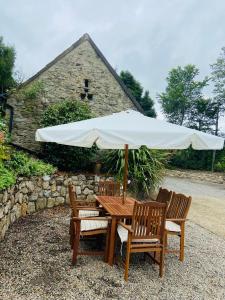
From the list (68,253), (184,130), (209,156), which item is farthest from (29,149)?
(209,156)

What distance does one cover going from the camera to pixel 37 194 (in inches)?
266

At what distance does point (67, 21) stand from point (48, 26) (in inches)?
44.0

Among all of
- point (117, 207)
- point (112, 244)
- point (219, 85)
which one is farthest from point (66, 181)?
point (219, 85)

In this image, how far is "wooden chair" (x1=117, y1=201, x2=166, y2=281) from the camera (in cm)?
343

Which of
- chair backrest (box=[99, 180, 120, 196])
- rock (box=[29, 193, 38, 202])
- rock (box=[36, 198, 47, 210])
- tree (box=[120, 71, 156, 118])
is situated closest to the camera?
chair backrest (box=[99, 180, 120, 196])

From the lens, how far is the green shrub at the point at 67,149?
28.0 feet

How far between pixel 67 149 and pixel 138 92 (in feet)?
50.2

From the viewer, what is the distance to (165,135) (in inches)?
143

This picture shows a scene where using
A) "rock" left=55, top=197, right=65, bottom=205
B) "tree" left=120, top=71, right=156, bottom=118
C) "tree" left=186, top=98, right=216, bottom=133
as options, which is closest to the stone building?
"rock" left=55, top=197, right=65, bottom=205

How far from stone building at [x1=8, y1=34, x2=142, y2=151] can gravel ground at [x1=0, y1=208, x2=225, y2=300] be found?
647 cm

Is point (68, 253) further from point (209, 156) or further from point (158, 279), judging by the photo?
point (209, 156)

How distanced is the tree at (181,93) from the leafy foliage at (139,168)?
19910mm

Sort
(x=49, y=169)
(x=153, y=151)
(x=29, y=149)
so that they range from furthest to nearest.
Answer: (x=29, y=149) → (x=153, y=151) → (x=49, y=169)

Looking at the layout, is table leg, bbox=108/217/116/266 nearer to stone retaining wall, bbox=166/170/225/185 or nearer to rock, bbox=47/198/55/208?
rock, bbox=47/198/55/208
